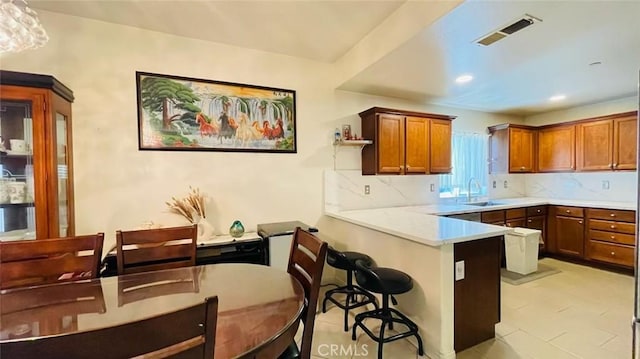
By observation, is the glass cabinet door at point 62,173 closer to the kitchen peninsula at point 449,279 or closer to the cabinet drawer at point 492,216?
the kitchen peninsula at point 449,279

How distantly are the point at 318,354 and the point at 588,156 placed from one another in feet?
15.9

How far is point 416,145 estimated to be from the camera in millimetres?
3744

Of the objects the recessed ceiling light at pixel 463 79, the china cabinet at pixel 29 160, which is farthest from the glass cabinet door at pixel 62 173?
the recessed ceiling light at pixel 463 79

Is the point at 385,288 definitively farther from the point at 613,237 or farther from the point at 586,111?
the point at 586,111

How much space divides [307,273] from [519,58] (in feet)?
9.32

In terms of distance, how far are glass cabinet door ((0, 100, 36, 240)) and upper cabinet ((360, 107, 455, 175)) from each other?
3113mm

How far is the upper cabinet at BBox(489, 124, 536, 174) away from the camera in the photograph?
471cm

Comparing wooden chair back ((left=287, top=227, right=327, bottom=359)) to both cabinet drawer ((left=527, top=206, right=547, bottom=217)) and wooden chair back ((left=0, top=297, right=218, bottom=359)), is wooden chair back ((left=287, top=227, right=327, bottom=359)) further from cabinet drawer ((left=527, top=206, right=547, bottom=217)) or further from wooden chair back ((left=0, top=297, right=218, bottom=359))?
cabinet drawer ((left=527, top=206, right=547, bottom=217))

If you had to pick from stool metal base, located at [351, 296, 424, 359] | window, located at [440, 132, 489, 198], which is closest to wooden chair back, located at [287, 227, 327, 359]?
stool metal base, located at [351, 296, 424, 359]

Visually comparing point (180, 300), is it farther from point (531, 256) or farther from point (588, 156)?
point (588, 156)

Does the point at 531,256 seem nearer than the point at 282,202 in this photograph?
No

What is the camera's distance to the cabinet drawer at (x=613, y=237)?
141 inches

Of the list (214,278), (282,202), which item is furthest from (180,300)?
(282,202)

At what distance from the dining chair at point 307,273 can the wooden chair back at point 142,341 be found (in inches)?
27.9
